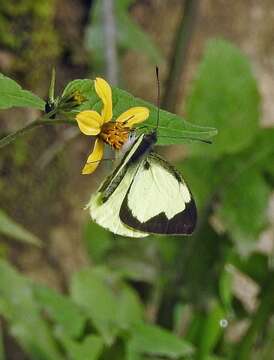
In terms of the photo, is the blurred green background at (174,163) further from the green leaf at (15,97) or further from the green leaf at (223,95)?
the green leaf at (15,97)

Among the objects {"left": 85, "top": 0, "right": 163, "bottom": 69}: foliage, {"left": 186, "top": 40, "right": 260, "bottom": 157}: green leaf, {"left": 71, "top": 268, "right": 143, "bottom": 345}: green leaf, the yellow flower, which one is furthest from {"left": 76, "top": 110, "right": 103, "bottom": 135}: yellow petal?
{"left": 85, "top": 0, "right": 163, "bottom": 69}: foliage

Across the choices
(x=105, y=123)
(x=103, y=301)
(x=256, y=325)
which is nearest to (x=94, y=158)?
(x=105, y=123)

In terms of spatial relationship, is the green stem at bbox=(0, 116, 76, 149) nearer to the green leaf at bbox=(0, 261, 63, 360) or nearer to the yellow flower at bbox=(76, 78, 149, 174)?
the yellow flower at bbox=(76, 78, 149, 174)

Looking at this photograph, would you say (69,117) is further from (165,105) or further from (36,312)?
(165,105)

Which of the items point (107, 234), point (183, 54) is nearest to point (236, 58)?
point (183, 54)

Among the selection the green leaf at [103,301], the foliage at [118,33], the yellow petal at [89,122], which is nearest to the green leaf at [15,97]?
the yellow petal at [89,122]

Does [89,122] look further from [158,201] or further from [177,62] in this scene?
[177,62]

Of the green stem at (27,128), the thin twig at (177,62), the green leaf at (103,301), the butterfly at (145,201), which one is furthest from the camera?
the thin twig at (177,62)
